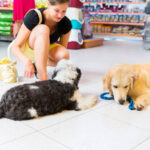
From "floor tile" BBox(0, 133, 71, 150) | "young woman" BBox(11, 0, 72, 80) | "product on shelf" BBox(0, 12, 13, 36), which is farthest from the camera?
"product on shelf" BBox(0, 12, 13, 36)

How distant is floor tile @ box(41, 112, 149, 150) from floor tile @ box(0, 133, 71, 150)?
0.04 m

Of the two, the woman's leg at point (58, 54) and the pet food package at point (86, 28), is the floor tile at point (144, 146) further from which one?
the pet food package at point (86, 28)

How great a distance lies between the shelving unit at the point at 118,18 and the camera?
5.56m

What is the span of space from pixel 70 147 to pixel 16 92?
0.44 metres

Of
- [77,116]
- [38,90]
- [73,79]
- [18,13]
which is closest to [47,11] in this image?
[73,79]

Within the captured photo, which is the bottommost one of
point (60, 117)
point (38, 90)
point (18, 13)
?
point (60, 117)

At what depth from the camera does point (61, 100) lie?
1.40 m

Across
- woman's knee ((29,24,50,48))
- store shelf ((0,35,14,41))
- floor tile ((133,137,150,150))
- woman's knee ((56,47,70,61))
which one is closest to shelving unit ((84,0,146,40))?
store shelf ((0,35,14,41))

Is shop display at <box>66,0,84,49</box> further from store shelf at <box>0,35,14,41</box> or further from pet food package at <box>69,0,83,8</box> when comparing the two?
store shelf at <box>0,35,14,41</box>

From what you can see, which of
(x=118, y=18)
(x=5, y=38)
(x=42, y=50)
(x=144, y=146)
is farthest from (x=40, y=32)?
(x=118, y=18)

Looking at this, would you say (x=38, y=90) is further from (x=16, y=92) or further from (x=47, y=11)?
(x=47, y=11)

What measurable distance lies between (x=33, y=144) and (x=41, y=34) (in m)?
0.97

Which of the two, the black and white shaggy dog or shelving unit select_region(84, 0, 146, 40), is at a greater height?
shelving unit select_region(84, 0, 146, 40)

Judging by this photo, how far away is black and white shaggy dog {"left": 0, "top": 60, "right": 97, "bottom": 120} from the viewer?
1.28m
